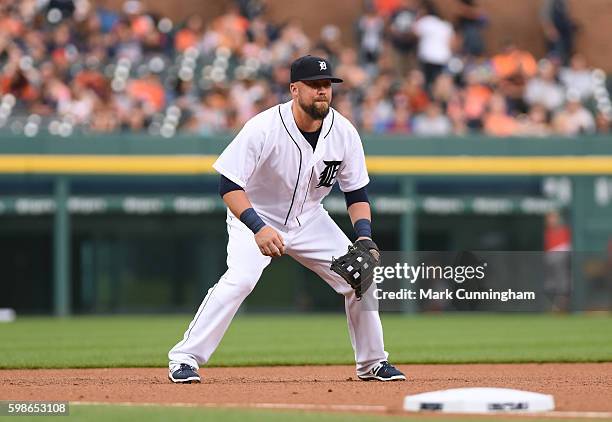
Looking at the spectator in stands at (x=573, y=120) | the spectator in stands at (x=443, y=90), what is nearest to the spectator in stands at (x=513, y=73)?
the spectator in stands at (x=573, y=120)

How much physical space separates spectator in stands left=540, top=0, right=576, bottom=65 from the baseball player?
12253mm

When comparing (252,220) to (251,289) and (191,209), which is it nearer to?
(251,289)

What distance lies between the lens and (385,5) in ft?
61.5

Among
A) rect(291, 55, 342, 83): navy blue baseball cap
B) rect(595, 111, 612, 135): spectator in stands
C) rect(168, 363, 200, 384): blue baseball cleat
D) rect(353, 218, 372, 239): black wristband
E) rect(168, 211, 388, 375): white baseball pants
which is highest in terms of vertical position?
rect(595, 111, 612, 135): spectator in stands

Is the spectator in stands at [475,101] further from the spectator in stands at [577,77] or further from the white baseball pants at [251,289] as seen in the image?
the white baseball pants at [251,289]

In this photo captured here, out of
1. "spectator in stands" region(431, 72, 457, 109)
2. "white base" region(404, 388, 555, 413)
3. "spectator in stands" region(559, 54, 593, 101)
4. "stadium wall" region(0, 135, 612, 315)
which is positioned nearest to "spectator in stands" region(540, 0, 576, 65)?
"spectator in stands" region(559, 54, 593, 101)

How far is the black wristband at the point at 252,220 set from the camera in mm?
6797

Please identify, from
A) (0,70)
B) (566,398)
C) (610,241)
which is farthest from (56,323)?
(566,398)

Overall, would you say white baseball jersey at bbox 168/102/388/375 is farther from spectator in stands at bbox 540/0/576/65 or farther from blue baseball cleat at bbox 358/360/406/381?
spectator in stands at bbox 540/0/576/65

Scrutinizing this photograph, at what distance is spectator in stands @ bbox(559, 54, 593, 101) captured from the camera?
17.6 metres

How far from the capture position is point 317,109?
6.89 m

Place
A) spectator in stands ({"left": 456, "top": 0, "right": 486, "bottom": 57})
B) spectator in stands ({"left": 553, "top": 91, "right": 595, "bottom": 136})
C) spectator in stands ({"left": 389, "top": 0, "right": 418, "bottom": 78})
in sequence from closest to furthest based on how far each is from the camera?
1. spectator in stands ({"left": 553, "top": 91, "right": 595, "bottom": 136})
2. spectator in stands ({"left": 389, "top": 0, "right": 418, "bottom": 78})
3. spectator in stands ({"left": 456, "top": 0, "right": 486, "bottom": 57})

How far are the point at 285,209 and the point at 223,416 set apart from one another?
2029 mm

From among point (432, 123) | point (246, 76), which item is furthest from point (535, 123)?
point (246, 76)
